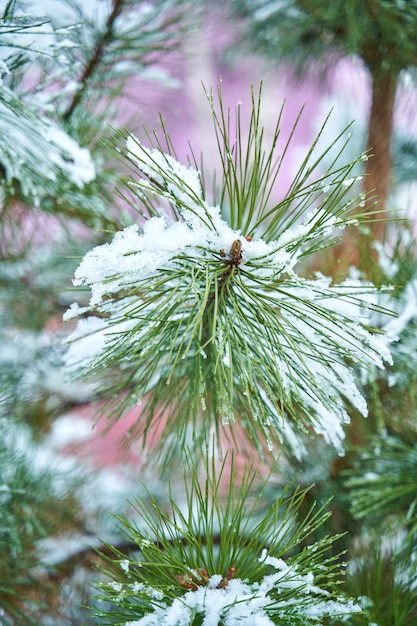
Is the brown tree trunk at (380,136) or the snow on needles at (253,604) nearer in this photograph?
the snow on needles at (253,604)

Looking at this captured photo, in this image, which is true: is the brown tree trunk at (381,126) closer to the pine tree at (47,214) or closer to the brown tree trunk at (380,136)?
the brown tree trunk at (380,136)

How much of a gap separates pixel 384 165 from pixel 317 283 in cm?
36

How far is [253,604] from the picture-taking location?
0.26 m

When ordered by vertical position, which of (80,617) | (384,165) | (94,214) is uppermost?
(384,165)

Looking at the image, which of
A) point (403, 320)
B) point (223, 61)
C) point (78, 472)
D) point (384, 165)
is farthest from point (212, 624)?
point (223, 61)

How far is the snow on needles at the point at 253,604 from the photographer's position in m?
0.25

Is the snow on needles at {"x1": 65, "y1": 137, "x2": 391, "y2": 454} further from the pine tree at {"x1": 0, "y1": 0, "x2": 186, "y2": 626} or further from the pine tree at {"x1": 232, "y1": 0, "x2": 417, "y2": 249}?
the pine tree at {"x1": 232, "y1": 0, "x2": 417, "y2": 249}

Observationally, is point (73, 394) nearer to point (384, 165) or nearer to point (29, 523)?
point (29, 523)

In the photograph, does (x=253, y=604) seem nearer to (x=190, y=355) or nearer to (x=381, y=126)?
(x=190, y=355)

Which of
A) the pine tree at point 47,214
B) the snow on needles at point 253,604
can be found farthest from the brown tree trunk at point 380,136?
the snow on needles at point 253,604

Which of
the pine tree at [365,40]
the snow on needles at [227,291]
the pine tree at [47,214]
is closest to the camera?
the snow on needles at [227,291]

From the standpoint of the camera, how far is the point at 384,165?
584mm

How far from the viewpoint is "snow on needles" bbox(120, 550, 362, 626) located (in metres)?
0.25

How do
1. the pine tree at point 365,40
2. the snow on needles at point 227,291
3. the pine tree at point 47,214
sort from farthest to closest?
the pine tree at point 365,40 < the pine tree at point 47,214 < the snow on needles at point 227,291
